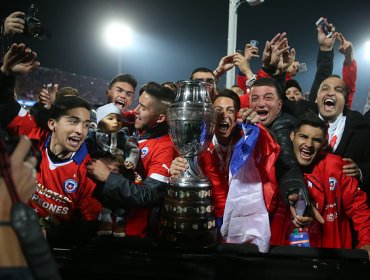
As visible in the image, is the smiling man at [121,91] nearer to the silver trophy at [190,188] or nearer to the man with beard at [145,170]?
the man with beard at [145,170]

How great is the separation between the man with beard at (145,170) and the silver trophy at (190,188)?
148 mm

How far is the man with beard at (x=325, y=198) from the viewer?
201 centimetres

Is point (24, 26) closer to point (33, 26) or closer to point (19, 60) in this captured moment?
point (33, 26)

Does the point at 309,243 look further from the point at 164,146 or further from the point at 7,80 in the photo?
the point at 7,80

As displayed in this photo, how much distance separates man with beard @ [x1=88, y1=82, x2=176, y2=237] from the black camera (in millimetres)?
679

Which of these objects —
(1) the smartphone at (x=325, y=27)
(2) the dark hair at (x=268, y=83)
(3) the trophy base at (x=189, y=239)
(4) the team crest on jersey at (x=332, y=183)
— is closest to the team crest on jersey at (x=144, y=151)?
(3) the trophy base at (x=189, y=239)

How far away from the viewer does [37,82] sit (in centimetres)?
1767

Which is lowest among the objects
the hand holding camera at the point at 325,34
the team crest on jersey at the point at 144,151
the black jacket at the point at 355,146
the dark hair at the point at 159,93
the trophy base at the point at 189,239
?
the trophy base at the point at 189,239

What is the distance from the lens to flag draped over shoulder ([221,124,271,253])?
1767 millimetres

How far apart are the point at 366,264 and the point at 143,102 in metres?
1.53

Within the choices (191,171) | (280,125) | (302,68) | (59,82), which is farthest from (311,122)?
(59,82)

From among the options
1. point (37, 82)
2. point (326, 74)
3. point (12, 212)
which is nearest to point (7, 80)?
point (12, 212)

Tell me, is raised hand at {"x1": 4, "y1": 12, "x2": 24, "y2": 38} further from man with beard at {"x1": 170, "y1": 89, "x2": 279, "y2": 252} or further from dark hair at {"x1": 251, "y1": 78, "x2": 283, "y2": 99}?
dark hair at {"x1": 251, "y1": 78, "x2": 283, "y2": 99}

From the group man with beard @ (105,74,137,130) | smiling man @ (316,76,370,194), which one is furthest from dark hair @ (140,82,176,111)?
smiling man @ (316,76,370,194)
